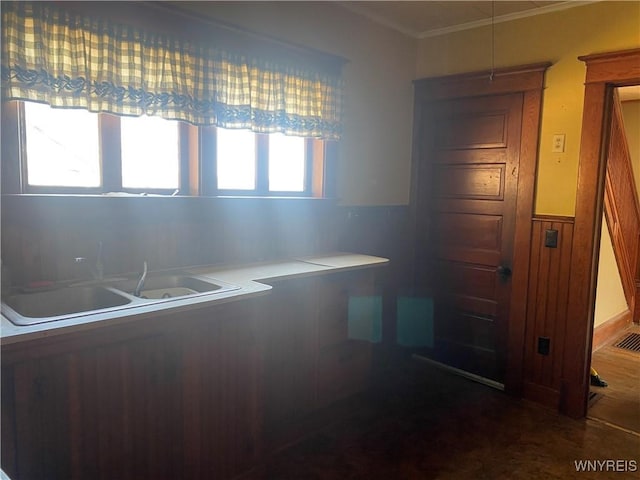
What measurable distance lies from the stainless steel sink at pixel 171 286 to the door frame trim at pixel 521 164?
2035 millimetres

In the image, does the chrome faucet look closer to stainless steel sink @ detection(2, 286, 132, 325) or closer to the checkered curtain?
stainless steel sink @ detection(2, 286, 132, 325)

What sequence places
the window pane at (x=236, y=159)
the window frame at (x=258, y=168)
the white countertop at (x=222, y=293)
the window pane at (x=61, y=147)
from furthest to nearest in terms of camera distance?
1. the window pane at (x=236, y=159)
2. the window frame at (x=258, y=168)
3. the window pane at (x=61, y=147)
4. the white countertop at (x=222, y=293)

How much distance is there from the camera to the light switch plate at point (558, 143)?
116 inches

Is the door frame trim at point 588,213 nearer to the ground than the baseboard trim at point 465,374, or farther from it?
farther from it

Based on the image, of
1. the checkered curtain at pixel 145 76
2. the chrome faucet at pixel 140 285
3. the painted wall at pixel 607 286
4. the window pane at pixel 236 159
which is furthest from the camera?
the painted wall at pixel 607 286

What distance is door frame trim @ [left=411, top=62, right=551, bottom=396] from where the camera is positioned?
304cm

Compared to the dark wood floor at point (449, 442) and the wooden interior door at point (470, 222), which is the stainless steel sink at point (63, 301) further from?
the wooden interior door at point (470, 222)

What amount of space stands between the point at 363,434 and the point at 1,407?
1.84m

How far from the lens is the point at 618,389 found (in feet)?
11.0

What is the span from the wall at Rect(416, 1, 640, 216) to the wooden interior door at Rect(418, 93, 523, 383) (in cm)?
20

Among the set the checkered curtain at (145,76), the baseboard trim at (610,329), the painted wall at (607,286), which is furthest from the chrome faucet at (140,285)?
the baseboard trim at (610,329)

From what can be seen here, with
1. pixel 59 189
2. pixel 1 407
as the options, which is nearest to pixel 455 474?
pixel 1 407

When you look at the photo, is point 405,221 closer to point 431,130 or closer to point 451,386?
point 431,130

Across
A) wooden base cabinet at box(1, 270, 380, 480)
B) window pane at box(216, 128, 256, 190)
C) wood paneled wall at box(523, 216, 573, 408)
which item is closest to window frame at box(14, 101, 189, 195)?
window pane at box(216, 128, 256, 190)
